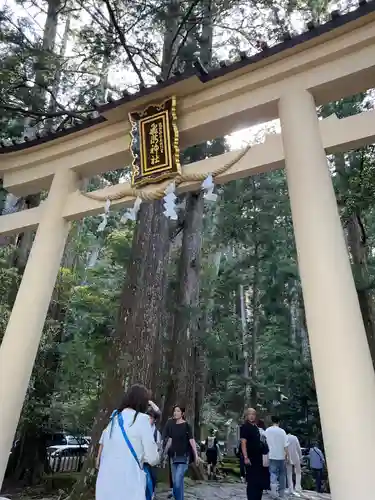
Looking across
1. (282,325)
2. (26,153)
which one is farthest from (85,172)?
(282,325)

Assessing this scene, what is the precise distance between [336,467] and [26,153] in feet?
15.3

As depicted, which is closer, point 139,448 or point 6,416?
point 139,448

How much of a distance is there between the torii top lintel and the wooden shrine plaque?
0.13 m

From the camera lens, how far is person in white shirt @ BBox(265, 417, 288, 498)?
246 inches

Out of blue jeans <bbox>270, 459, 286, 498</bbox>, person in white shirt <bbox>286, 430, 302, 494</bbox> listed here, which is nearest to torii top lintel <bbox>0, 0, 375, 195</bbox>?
blue jeans <bbox>270, 459, 286, 498</bbox>

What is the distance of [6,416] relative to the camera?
3.81 meters

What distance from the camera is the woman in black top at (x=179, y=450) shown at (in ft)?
16.2

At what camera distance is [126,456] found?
2570 mm

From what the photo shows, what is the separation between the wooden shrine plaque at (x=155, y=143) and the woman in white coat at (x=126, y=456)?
91.5 inches

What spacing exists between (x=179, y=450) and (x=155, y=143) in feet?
11.6

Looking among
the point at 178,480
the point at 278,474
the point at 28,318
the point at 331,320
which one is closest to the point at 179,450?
the point at 178,480

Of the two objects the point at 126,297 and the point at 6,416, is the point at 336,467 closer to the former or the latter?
the point at 6,416

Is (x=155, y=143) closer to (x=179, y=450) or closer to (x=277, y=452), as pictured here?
(x=179, y=450)

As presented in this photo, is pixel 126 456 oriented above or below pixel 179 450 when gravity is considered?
below
